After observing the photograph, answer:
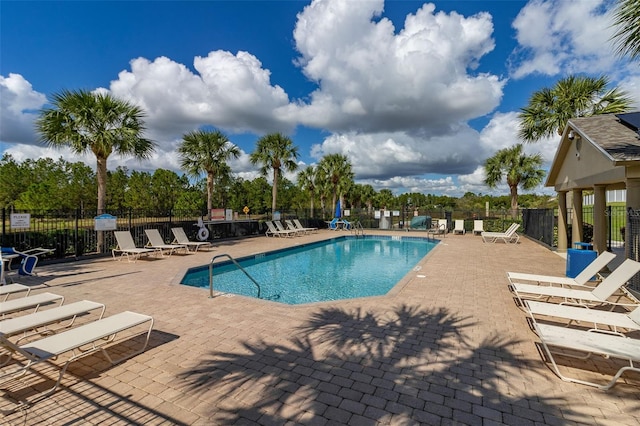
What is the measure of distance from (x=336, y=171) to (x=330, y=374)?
2700 centimetres

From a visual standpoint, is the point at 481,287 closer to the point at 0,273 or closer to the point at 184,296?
the point at 184,296

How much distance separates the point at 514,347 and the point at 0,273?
30.4 ft

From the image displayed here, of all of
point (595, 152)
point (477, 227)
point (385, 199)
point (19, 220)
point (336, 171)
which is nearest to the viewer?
point (19, 220)

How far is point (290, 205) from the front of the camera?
6309 cm

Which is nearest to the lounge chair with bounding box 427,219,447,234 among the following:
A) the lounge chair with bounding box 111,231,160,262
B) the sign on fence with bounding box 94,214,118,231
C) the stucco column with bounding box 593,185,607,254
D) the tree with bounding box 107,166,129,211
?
the stucco column with bounding box 593,185,607,254

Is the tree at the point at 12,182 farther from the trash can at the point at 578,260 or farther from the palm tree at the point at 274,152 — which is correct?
the trash can at the point at 578,260

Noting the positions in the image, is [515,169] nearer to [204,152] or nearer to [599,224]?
[599,224]

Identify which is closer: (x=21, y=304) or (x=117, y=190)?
(x=21, y=304)

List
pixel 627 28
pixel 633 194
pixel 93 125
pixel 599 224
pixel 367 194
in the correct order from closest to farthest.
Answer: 1. pixel 627 28
2. pixel 633 194
3. pixel 599 224
4. pixel 93 125
5. pixel 367 194

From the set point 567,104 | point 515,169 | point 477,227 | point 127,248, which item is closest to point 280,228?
point 127,248

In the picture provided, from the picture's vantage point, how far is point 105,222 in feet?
35.3

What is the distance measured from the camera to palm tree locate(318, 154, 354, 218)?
29672 millimetres

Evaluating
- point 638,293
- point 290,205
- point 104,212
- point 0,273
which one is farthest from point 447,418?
point 290,205

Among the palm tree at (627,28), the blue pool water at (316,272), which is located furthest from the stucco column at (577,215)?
the palm tree at (627,28)
